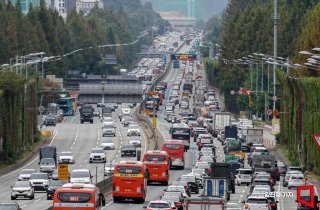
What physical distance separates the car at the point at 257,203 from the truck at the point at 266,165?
35.2m

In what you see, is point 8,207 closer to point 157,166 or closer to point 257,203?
point 257,203

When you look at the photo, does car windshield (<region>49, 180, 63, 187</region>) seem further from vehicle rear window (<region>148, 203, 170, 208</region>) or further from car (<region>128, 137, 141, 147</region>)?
car (<region>128, 137, 141, 147</region>)

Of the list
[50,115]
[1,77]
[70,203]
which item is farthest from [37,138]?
[70,203]

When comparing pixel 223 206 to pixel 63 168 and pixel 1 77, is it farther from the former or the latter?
pixel 1 77

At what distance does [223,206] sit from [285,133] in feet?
303

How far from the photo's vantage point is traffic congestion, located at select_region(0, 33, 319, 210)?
2916 inches

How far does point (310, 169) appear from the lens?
123 m

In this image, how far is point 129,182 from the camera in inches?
3396

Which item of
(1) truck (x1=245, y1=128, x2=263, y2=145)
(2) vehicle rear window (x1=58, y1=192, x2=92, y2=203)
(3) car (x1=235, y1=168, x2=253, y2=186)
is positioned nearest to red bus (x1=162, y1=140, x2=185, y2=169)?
(3) car (x1=235, y1=168, x2=253, y2=186)

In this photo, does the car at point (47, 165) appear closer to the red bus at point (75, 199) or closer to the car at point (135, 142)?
the car at point (135, 142)

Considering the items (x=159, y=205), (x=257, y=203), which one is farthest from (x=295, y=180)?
(x=159, y=205)

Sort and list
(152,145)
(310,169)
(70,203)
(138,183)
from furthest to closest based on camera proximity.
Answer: (152,145)
(310,169)
(138,183)
(70,203)

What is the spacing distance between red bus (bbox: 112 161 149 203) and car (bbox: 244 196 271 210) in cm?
1158

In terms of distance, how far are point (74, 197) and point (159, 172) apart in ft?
122
